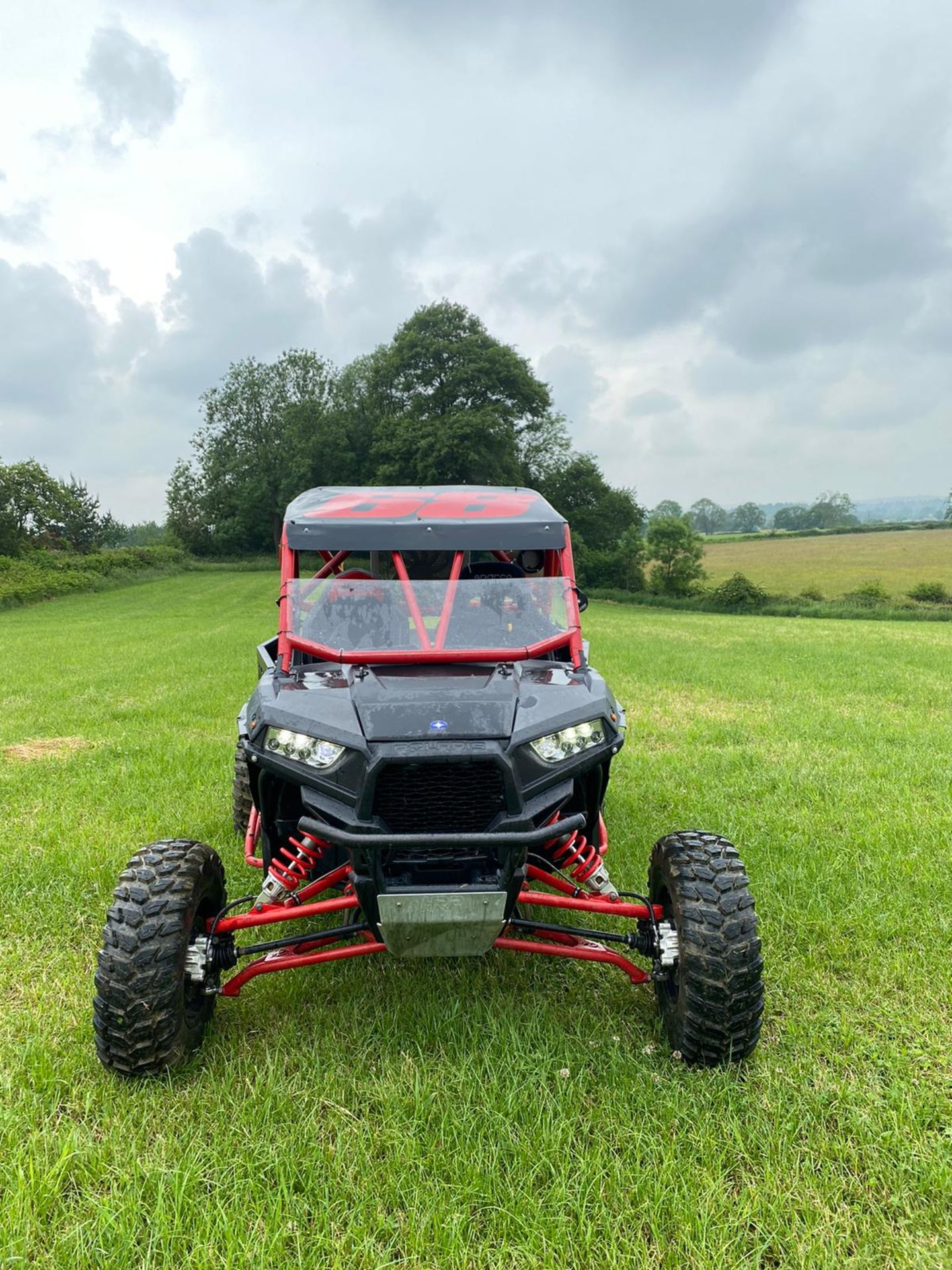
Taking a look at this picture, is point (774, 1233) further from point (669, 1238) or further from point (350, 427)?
point (350, 427)

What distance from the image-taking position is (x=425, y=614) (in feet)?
12.0

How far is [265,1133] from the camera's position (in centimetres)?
260

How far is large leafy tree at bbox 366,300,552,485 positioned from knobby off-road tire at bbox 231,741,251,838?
122ft

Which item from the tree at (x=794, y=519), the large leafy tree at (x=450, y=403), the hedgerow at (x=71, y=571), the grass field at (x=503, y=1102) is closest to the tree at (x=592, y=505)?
the large leafy tree at (x=450, y=403)

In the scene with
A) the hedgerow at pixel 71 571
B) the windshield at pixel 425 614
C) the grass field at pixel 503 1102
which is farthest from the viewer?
the hedgerow at pixel 71 571

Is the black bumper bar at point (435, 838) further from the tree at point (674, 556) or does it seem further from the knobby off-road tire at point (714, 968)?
the tree at point (674, 556)

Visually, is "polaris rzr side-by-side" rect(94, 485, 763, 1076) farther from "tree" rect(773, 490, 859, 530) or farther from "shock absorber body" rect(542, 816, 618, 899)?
"tree" rect(773, 490, 859, 530)

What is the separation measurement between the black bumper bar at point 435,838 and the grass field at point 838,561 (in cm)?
3976

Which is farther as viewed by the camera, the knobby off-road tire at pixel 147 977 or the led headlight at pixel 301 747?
the led headlight at pixel 301 747

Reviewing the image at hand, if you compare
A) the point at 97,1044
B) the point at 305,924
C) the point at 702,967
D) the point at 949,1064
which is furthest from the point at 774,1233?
the point at 305,924

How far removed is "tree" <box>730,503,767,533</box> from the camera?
445 ft

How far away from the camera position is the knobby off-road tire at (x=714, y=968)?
282 centimetres

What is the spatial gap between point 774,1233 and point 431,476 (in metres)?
40.6

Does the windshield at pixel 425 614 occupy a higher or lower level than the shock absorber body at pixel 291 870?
higher
